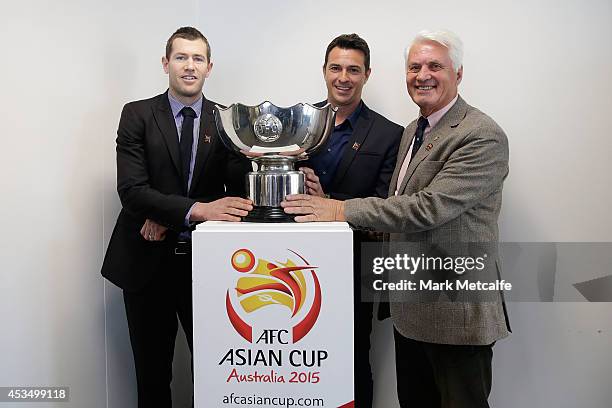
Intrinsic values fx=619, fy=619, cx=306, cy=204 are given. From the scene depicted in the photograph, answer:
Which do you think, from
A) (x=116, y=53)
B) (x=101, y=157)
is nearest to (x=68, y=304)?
(x=101, y=157)

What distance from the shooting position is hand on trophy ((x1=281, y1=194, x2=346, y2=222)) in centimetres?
157

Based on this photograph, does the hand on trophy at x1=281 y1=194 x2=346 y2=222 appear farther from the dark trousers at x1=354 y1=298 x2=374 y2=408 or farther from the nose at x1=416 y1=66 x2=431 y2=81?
Result: the dark trousers at x1=354 y1=298 x2=374 y2=408

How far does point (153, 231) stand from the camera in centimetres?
201

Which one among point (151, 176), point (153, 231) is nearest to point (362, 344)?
point (153, 231)

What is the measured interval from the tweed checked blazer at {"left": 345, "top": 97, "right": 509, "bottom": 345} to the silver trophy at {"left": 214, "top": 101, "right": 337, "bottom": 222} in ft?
0.61

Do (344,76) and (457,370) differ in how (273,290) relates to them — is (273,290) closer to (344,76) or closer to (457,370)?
(457,370)

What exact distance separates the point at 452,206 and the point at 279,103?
118cm

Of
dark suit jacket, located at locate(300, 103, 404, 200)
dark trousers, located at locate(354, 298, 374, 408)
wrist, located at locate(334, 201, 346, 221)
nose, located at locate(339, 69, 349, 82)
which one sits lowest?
dark trousers, located at locate(354, 298, 374, 408)

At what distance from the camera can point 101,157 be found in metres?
2.27

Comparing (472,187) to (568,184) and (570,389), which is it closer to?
(568,184)

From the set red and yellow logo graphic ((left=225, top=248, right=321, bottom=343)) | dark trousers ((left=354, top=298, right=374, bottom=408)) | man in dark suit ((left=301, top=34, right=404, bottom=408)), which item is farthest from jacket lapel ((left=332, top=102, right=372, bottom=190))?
red and yellow logo graphic ((left=225, top=248, right=321, bottom=343))

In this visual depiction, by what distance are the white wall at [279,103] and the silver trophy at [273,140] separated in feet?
2.45

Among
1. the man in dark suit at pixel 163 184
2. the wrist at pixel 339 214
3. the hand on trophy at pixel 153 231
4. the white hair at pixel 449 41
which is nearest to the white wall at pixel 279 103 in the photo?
the man in dark suit at pixel 163 184

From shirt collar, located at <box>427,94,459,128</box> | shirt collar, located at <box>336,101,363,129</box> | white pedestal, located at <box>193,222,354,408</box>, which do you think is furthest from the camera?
shirt collar, located at <box>336,101,363,129</box>
